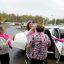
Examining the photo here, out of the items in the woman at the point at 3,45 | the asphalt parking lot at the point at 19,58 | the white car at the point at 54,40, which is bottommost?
the asphalt parking lot at the point at 19,58

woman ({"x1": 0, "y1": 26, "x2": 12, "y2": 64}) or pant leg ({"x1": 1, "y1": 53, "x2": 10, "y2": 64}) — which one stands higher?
woman ({"x1": 0, "y1": 26, "x2": 12, "y2": 64})

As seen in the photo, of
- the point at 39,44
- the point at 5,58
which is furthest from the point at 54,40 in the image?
the point at 39,44

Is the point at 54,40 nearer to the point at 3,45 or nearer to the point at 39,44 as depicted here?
the point at 3,45

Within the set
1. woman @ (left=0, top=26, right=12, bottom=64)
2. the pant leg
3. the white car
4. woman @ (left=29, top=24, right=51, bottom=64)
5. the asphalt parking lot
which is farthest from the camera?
the asphalt parking lot

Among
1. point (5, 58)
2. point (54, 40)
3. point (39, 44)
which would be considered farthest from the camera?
point (54, 40)

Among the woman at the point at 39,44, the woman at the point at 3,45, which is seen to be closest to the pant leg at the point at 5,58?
the woman at the point at 3,45

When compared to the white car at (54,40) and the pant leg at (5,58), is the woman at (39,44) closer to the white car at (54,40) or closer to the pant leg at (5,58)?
the pant leg at (5,58)

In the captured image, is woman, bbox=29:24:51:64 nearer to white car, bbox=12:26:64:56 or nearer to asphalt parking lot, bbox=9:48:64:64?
white car, bbox=12:26:64:56

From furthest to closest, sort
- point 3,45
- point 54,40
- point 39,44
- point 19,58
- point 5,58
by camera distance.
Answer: point 19,58
point 54,40
point 5,58
point 3,45
point 39,44

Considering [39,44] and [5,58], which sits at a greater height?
[39,44]

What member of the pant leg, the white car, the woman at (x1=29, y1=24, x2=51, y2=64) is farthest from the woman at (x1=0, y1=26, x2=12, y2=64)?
the white car

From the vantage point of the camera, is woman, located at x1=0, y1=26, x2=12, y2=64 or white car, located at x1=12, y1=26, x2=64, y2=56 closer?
woman, located at x1=0, y1=26, x2=12, y2=64

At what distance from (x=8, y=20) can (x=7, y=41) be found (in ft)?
452

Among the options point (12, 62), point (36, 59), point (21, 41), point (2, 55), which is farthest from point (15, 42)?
point (36, 59)
